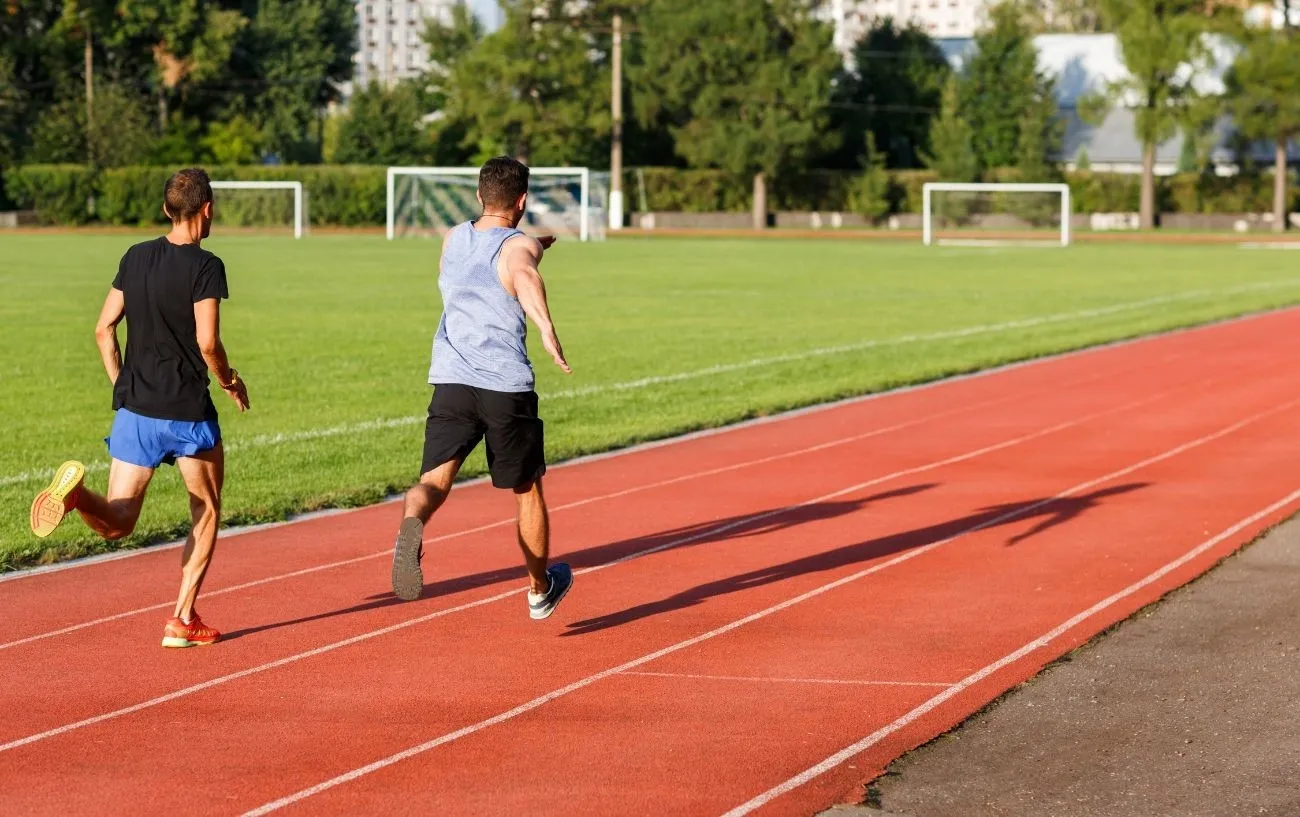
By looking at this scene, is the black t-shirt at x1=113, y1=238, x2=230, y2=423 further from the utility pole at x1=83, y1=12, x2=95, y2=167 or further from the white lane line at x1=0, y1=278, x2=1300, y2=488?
the utility pole at x1=83, y1=12, x2=95, y2=167

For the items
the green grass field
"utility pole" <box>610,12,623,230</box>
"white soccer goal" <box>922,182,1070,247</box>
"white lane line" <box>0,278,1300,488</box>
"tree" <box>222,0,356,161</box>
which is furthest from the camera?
"tree" <box>222,0,356,161</box>

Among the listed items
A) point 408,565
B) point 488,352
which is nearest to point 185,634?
point 408,565

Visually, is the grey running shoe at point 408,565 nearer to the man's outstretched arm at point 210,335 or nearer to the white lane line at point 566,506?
the man's outstretched arm at point 210,335

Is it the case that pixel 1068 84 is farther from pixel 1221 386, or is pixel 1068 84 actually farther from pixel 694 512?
pixel 694 512

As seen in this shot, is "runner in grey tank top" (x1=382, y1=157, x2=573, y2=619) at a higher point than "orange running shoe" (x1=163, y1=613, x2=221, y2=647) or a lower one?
higher

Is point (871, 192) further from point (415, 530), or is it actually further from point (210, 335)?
point (210, 335)

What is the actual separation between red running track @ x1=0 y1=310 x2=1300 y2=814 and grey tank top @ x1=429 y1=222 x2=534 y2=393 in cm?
109

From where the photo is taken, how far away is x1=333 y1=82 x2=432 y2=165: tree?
8806 centimetres

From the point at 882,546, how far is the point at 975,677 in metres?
3.08

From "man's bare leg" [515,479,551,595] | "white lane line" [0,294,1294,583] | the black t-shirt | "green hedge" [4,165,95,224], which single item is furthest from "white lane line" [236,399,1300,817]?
"green hedge" [4,165,95,224]

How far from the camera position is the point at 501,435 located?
7.80 metres

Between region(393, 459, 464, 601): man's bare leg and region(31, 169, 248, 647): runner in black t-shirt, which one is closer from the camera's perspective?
region(31, 169, 248, 647): runner in black t-shirt

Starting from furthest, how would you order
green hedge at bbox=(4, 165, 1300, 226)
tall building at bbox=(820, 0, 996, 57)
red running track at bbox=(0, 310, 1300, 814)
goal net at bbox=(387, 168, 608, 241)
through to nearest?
tall building at bbox=(820, 0, 996, 57) → green hedge at bbox=(4, 165, 1300, 226) → goal net at bbox=(387, 168, 608, 241) → red running track at bbox=(0, 310, 1300, 814)

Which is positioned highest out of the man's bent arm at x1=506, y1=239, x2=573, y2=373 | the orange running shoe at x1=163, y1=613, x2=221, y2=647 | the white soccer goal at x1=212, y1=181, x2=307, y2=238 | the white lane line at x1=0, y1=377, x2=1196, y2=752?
the white soccer goal at x1=212, y1=181, x2=307, y2=238
